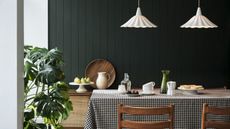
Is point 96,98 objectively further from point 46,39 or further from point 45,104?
point 46,39

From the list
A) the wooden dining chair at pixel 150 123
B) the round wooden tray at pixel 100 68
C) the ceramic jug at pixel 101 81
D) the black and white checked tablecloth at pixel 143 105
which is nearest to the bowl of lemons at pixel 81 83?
the ceramic jug at pixel 101 81

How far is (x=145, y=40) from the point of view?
593 cm

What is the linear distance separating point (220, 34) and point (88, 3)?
7.09 feet

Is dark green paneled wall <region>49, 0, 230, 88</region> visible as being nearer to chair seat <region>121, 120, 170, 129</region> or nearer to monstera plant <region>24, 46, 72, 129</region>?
monstera plant <region>24, 46, 72, 129</region>

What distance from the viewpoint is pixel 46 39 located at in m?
5.87

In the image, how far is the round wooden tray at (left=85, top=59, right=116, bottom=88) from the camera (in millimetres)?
5895

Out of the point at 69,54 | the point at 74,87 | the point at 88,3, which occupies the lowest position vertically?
the point at 74,87

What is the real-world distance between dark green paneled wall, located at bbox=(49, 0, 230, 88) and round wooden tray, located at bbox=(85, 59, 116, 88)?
0.25 ft

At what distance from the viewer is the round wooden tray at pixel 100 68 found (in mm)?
5895

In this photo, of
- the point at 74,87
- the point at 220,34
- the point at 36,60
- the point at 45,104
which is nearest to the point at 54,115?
the point at 45,104

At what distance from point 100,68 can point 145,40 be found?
0.85 m

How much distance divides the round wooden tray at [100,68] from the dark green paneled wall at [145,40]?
76 mm

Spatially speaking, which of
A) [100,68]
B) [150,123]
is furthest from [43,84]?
[100,68]

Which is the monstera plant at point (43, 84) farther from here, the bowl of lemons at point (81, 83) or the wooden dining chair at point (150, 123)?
the bowl of lemons at point (81, 83)
